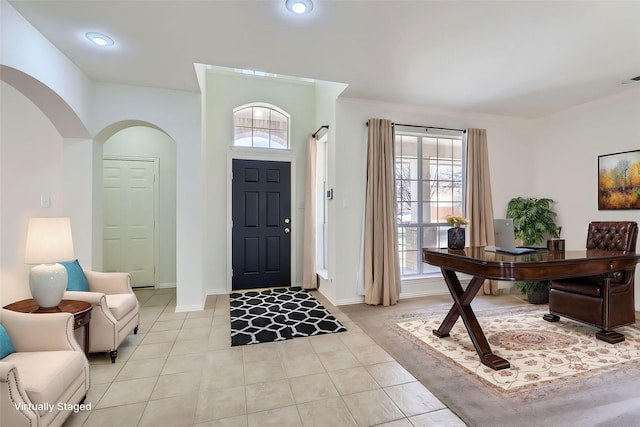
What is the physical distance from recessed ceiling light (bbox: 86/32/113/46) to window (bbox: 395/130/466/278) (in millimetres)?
3398

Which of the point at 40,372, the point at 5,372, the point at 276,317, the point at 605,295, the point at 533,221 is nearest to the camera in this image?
the point at 5,372

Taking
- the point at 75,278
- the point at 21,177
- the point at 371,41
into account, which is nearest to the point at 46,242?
the point at 75,278

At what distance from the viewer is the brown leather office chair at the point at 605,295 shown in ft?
9.41

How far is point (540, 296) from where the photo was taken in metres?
4.03

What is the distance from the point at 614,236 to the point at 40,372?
16.1 feet

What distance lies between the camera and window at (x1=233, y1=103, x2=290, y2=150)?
4.82m

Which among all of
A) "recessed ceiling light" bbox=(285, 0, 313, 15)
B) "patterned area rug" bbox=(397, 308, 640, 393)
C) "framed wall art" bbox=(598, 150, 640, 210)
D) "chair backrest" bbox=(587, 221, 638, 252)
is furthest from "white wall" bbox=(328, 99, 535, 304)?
"framed wall art" bbox=(598, 150, 640, 210)

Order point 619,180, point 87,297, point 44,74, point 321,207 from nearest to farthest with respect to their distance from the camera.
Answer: point 87,297
point 44,74
point 619,180
point 321,207

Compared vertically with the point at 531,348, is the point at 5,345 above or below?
above

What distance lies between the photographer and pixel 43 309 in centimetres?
214

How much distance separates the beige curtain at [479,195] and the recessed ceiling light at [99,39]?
4.46 metres

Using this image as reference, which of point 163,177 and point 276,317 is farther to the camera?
point 163,177

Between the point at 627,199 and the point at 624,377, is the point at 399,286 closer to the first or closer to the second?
the point at 624,377

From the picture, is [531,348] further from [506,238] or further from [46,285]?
[46,285]
